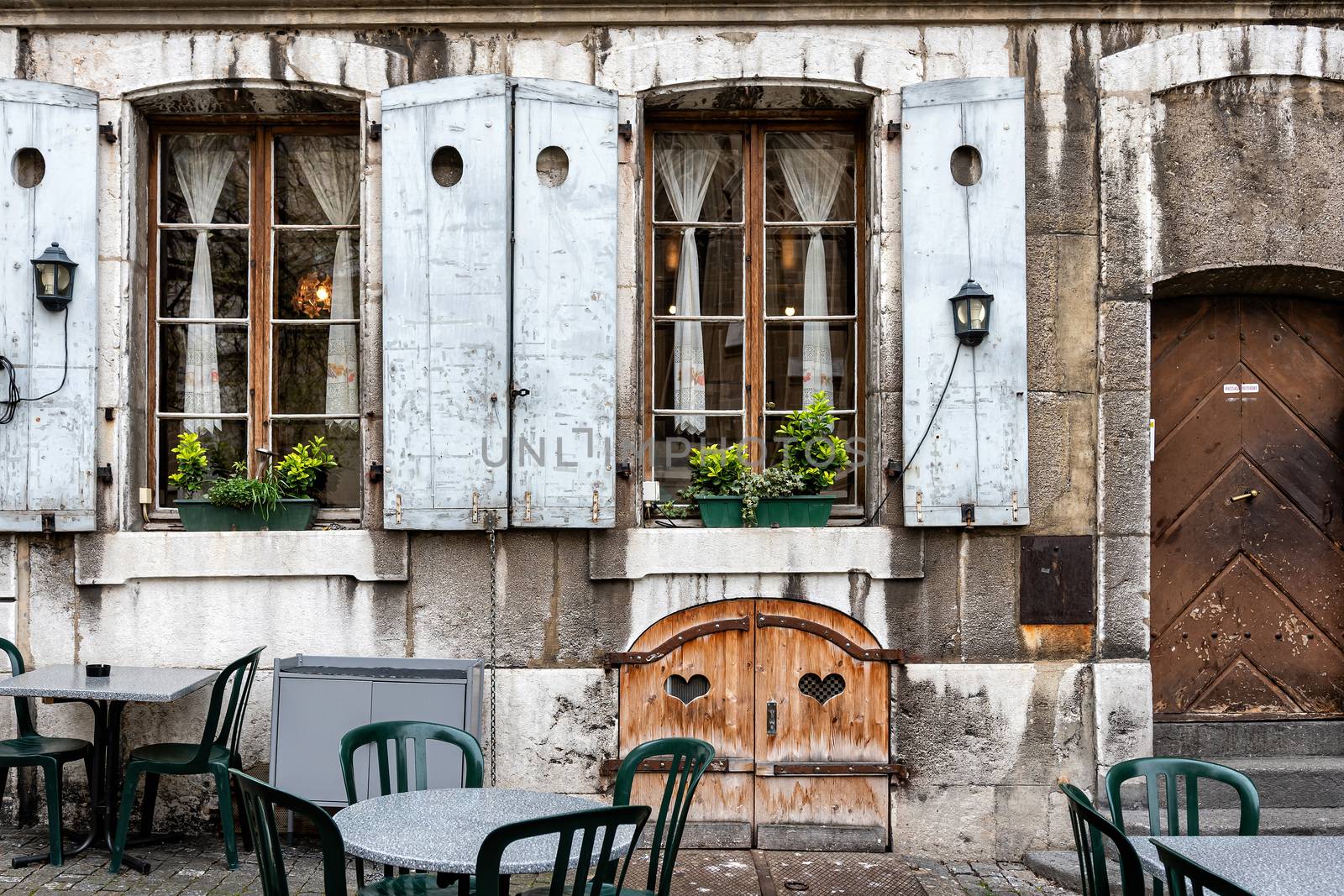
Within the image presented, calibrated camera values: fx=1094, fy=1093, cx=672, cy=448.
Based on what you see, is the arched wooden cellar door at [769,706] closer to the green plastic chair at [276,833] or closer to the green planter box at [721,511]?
the green planter box at [721,511]

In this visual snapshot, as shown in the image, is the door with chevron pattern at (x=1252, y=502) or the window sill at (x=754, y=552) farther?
the door with chevron pattern at (x=1252, y=502)

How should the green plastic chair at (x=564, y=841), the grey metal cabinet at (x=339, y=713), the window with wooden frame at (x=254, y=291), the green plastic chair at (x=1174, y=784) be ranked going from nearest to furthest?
the green plastic chair at (x=564, y=841), the green plastic chair at (x=1174, y=784), the grey metal cabinet at (x=339, y=713), the window with wooden frame at (x=254, y=291)

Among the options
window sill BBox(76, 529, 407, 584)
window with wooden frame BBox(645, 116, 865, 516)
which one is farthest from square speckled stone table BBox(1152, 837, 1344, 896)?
window sill BBox(76, 529, 407, 584)

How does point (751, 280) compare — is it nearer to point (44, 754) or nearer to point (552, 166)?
point (552, 166)

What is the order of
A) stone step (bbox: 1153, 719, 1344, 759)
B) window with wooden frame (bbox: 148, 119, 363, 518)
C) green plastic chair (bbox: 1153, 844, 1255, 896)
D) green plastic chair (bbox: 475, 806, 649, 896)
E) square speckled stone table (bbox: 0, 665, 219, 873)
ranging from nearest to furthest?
green plastic chair (bbox: 1153, 844, 1255, 896) → green plastic chair (bbox: 475, 806, 649, 896) → square speckled stone table (bbox: 0, 665, 219, 873) → stone step (bbox: 1153, 719, 1344, 759) → window with wooden frame (bbox: 148, 119, 363, 518)

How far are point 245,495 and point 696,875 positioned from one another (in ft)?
8.96

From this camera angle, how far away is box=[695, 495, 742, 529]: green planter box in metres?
5.24

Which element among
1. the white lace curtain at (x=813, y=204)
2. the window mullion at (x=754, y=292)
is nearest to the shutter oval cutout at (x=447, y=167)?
the window mullion at (x=754, y=292)

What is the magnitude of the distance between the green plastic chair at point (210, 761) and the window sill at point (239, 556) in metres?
0.43

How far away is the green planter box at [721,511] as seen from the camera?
5.24 metres

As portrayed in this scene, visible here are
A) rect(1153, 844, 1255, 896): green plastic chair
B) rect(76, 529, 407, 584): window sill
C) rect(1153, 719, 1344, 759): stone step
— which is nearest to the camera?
rect(1153, 844, 1255, 896): green plastic chair

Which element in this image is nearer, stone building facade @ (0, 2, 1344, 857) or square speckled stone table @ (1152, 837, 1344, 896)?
square speckled stone table @ (1152, 837, 1344, 896)

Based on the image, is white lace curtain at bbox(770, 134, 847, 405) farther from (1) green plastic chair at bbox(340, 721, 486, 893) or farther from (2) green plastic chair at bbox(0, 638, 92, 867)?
(2) green plastic chair at bbox(0, 638, 92, 867)

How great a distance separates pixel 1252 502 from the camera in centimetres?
554
